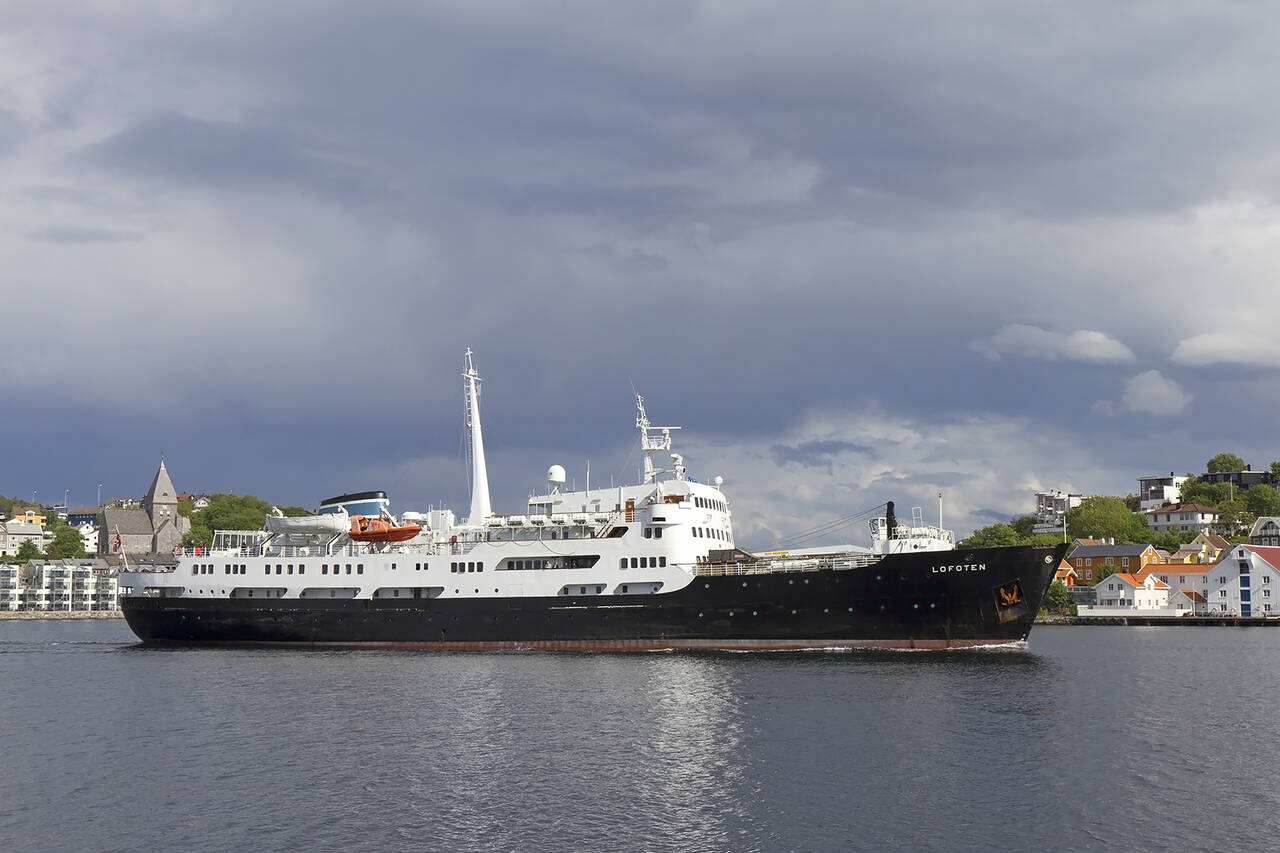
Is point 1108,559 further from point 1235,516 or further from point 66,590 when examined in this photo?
point 66,590

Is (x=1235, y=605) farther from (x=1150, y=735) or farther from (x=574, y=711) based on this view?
(x=574, y=711)

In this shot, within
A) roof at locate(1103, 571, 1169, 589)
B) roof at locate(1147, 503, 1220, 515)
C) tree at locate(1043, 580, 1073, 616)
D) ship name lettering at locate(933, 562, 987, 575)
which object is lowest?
tree at locate(1043, 580, 1073, 616)

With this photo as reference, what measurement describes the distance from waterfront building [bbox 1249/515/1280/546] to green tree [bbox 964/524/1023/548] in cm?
3823

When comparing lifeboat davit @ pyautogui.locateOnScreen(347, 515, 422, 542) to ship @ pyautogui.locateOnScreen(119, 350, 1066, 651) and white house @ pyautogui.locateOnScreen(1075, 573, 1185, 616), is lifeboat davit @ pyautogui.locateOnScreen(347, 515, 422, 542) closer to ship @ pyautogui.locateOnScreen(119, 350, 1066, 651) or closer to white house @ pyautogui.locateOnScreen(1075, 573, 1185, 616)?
ship @ pyautogui.locateOnScreen(119, 350, 1066, 651)

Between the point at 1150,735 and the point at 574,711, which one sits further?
the point at 574,711

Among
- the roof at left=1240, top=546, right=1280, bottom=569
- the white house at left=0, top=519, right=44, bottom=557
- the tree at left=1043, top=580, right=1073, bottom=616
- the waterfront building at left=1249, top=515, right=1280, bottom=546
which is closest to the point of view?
the roof at left=1240, top=546, right=1280, bottom=569

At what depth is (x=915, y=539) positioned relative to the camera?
53.6m

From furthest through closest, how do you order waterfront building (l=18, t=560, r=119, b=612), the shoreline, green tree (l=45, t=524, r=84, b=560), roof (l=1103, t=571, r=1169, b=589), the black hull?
1. green tree (l=45, t=524, r=84, b=560)
2. waterfront building (l=18, t=560, r=119, b=612)
3. roof (l=1103, t=571, r=1169, b=589)
4. the shoreline
5. the black hull

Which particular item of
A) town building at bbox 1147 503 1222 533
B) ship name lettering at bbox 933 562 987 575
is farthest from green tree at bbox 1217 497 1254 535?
ship name lettering at bbox 933 562 987 575

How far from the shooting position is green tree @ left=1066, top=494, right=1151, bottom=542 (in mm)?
142500

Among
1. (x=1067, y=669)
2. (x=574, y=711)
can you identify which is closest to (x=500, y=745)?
(x=574, y=711)

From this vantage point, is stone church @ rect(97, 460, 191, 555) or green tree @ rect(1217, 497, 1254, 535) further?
stone church @ rect(97, 460, 191, 555)

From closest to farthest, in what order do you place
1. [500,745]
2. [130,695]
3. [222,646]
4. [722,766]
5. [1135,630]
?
[722,766], [500,745], [130,695], [222,646], [1135,630]

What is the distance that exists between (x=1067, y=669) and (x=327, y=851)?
38.7 meters
